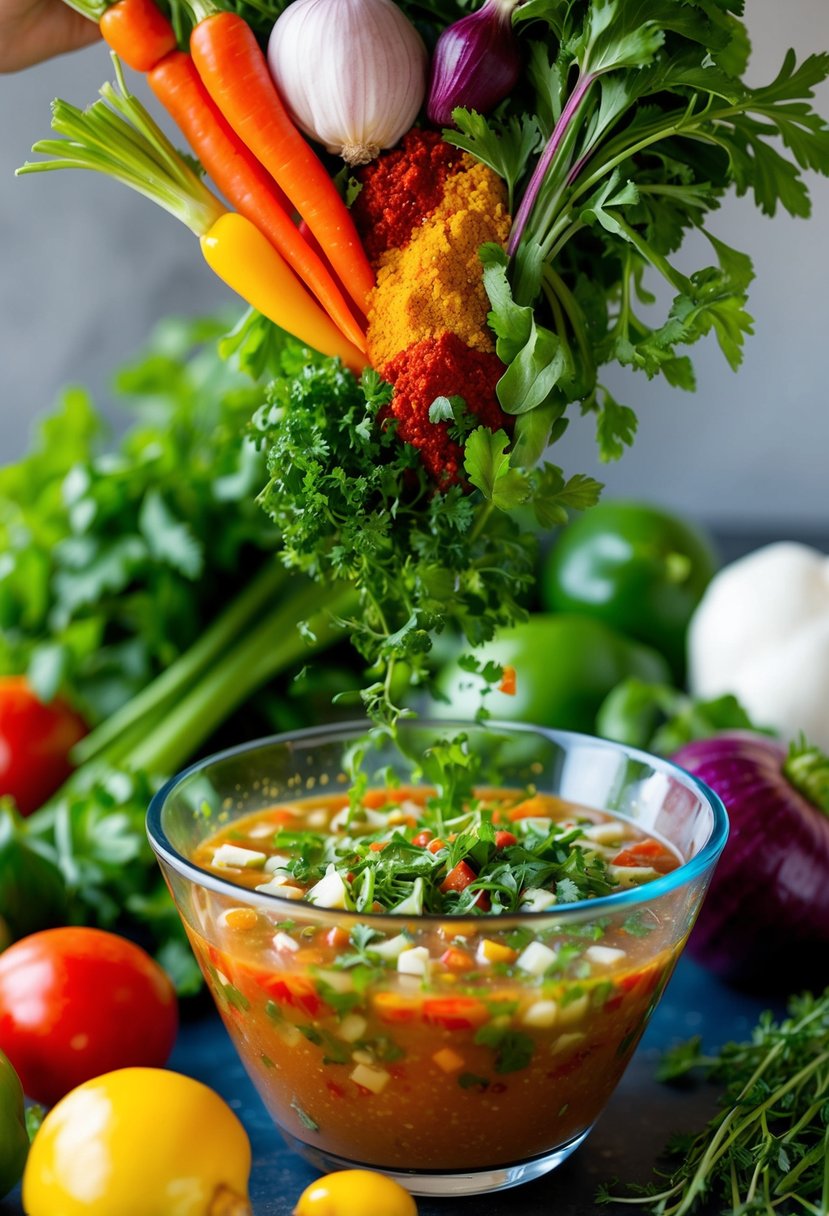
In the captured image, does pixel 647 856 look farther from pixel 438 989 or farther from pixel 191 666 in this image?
pixel 191 666

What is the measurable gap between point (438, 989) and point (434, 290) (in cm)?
49

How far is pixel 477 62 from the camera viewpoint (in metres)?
0.94

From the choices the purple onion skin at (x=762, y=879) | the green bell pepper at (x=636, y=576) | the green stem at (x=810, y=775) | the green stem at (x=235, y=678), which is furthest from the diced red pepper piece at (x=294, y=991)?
the green bell pepper at (x=636, y=576)

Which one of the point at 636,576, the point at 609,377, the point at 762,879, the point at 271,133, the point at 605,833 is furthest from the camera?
the point at 609,377

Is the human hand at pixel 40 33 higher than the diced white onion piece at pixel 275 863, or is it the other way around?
the human hand at pixel 40 33

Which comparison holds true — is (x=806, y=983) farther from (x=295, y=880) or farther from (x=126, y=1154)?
(x=126, y=1154)

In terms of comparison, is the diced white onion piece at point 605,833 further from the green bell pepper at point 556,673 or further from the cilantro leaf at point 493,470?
the green bell pepper at point 556,673

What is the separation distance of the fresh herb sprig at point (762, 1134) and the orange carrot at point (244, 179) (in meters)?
0.67

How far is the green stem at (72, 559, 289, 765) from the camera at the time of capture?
1.86 m

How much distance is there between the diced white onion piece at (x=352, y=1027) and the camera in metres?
0.95

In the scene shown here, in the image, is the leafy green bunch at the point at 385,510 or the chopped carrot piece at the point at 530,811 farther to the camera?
the chopped carrot piece at the point at 530,811

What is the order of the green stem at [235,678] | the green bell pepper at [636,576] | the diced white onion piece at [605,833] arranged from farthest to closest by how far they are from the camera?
the green bell pepper at [636,576]
the green stem at [235,678]
the diced white onion piece at [605,833]

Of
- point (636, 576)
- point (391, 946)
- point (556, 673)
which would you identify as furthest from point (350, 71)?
point (636, 576)

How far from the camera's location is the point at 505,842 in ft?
3.60
